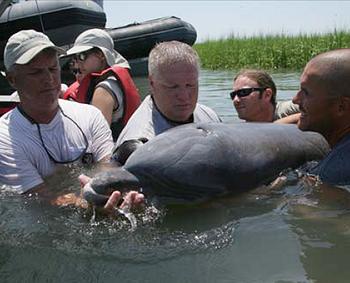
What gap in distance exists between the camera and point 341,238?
2.75 m

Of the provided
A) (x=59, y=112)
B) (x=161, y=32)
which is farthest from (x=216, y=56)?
(x=59, y=112)

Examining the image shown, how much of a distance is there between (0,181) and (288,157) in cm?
165

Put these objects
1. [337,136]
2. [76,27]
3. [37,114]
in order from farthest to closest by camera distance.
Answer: [76,27] → [37,114] → [337,136]

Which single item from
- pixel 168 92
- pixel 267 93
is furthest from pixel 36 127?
pixel 267 93

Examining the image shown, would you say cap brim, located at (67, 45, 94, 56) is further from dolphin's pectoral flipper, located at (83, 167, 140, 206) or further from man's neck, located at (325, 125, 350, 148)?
man's neck, located at (325, 125, 350, 148)

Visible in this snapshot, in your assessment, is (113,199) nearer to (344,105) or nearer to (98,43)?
(344,105)

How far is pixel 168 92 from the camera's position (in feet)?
10.6

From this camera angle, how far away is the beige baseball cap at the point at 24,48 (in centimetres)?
337

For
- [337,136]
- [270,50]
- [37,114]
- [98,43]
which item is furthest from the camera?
[270,50]

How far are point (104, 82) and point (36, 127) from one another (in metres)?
1.20

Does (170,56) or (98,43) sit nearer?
(170,56)

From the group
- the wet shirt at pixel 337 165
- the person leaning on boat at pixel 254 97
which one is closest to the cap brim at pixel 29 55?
the person leaning on boat at pixel 254 97

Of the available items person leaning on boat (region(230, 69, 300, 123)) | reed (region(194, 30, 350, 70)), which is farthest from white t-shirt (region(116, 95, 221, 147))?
reed (region(194, 30, 350, 70))

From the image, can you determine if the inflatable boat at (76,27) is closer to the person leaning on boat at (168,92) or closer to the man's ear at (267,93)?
the man's ear at (267,93)
